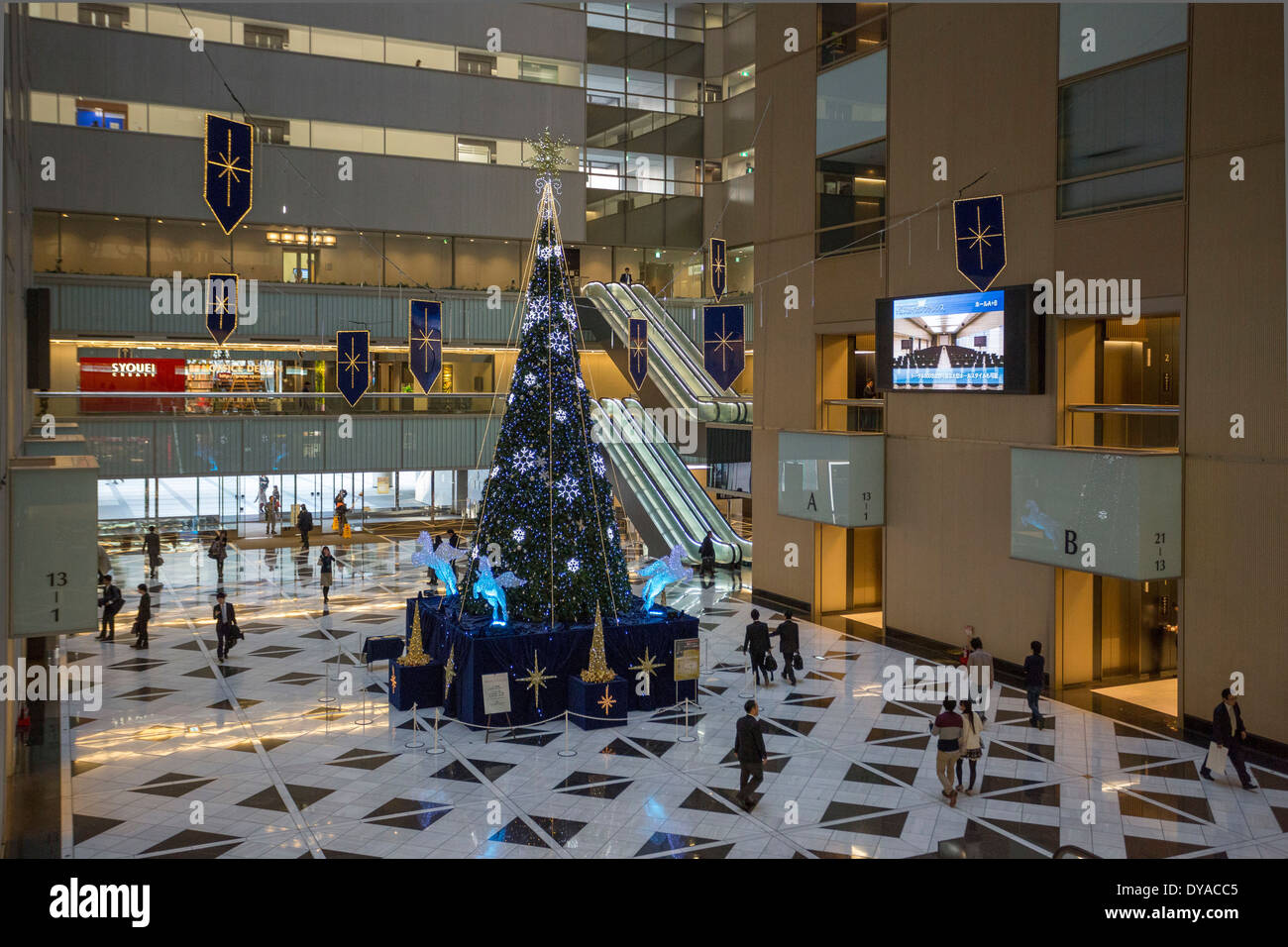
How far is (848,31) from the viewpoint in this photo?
1945 cm

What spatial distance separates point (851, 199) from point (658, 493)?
34.7 ft

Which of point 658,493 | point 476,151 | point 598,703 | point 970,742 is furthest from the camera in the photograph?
point 476,151

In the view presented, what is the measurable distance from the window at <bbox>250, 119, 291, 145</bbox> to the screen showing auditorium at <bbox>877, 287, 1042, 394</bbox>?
22408 mm

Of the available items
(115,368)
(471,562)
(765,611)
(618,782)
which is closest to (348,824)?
(618,782)

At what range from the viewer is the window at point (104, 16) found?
29.8m

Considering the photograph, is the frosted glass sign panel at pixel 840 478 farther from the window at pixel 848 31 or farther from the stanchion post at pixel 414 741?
the stanchion post at pixel 414 741

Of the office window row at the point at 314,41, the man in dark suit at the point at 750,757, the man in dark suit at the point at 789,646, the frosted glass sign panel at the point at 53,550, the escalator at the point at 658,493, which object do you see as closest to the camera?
the frosted glass sign panel at the point at 53,550

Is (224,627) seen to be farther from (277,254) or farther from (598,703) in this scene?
(277,254)

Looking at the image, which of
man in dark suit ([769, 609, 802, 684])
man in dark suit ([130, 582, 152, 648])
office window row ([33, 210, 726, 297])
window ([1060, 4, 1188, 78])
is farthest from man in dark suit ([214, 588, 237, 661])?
office window row ([33, 210, 726, 297])

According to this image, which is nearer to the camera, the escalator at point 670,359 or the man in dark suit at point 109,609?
the man in dark suit at point 109,609

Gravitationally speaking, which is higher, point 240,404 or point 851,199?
point 851,199

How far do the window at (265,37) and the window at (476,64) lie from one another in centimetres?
558

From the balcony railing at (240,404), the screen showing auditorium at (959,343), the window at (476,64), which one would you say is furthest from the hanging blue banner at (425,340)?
the window at (476,64)

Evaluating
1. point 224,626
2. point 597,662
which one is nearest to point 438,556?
point 597,662
